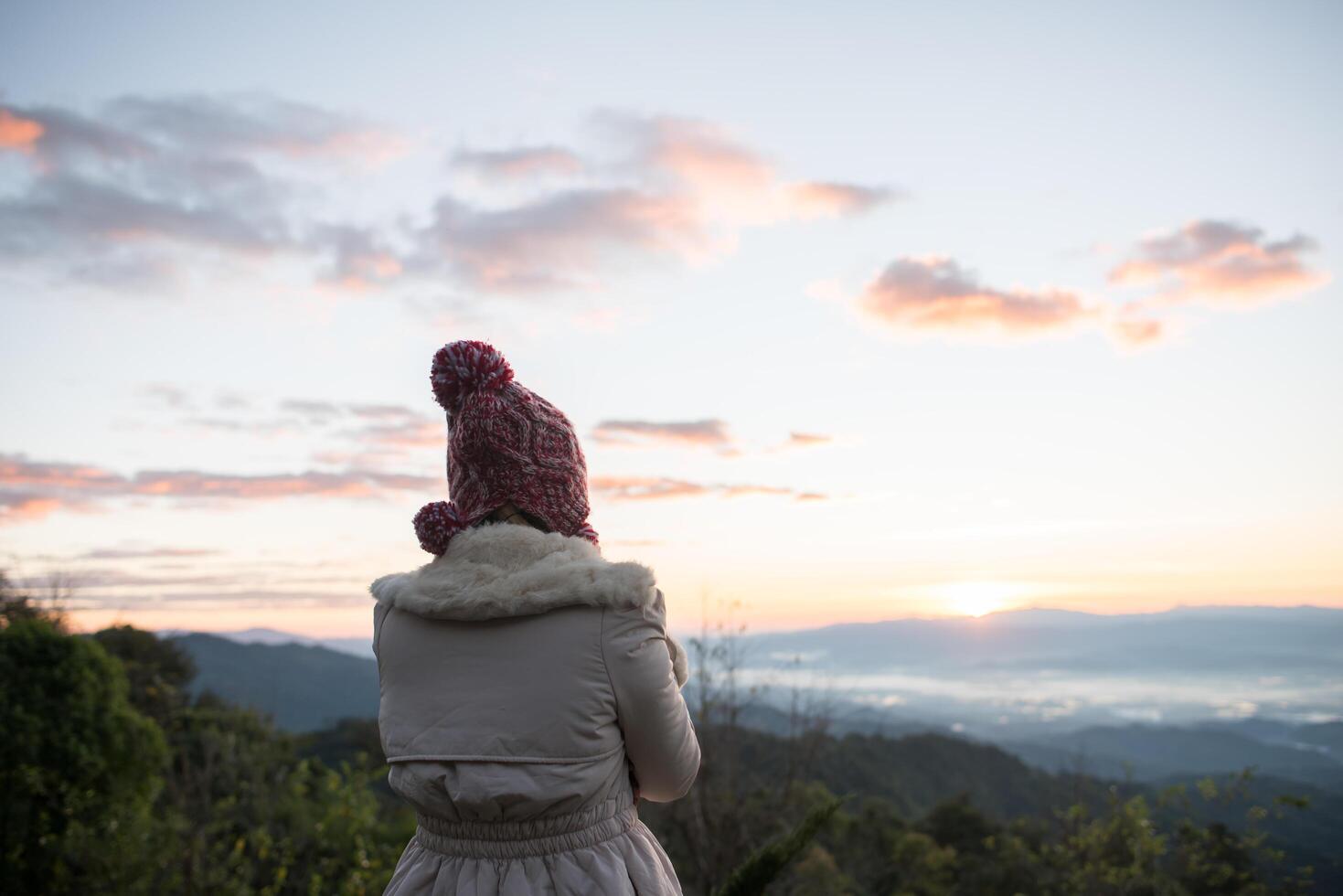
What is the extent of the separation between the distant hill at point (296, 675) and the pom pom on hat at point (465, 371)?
572 inches

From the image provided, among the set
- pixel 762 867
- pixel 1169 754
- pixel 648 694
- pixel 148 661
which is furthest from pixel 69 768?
pixel 1169 754

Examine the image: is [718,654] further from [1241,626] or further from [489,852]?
[1241,626]

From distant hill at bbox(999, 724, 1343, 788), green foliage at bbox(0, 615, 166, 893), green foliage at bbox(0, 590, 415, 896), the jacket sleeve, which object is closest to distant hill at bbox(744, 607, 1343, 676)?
distant hill at bbox(999, 724, 1343, 788)

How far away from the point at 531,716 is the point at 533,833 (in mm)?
211

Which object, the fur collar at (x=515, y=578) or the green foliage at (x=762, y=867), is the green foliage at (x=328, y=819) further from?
the fur collar at (x=515, y=578)

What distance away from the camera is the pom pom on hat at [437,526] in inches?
59.2

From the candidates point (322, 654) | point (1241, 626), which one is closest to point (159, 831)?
point (1241, 626)

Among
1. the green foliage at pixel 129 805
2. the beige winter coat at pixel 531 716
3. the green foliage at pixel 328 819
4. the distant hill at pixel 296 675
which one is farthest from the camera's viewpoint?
the distant hill at pixel 296 675

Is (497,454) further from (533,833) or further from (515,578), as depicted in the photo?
(533,833)

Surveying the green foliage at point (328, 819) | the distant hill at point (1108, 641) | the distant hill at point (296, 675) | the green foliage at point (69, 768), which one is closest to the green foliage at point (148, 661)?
the distant hill at point (296, 675)

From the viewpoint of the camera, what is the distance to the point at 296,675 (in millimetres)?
18672

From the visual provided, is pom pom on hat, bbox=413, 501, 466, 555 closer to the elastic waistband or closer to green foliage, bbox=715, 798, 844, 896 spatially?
the elastic waistband

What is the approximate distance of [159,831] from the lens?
5.96 meters

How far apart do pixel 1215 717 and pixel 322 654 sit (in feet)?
63.9
